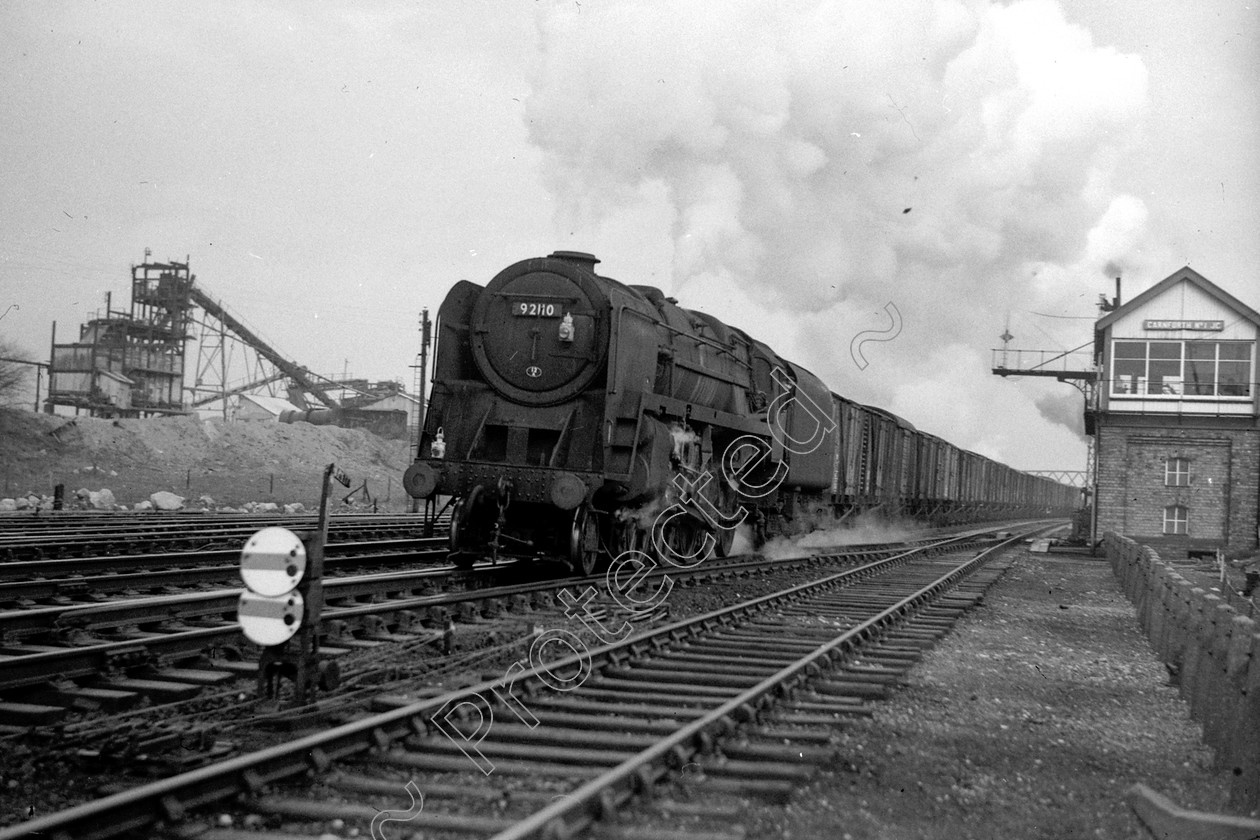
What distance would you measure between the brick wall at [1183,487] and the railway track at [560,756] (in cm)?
2129

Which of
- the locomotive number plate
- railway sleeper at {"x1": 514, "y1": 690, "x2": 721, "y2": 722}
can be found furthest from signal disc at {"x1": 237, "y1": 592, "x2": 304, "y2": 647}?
the locomotive number plate

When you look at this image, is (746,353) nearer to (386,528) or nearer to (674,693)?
(386,528)

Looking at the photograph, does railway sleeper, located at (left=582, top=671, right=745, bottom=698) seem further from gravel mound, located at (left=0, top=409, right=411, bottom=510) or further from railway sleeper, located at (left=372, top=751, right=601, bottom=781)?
gravel mound, located at (left=0, top=409, right=411, bottom=510)

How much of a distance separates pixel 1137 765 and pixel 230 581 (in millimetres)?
8175

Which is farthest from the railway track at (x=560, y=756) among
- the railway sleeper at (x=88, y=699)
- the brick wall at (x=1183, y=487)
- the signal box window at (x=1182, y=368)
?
the signal box window at (x=1182, y=368)

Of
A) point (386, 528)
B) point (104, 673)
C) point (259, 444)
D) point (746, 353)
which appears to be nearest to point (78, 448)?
point (259, 444)

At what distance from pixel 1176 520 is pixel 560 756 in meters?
25.3

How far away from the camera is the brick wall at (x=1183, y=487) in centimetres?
2616

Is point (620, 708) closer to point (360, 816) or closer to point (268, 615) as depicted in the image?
point (268, 615)

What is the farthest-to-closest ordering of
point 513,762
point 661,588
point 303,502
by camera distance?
point 303,502 → point 661,588 → point 513,762

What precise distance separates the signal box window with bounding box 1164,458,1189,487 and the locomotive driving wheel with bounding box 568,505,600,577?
2002 centimetres

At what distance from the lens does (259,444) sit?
39906mm

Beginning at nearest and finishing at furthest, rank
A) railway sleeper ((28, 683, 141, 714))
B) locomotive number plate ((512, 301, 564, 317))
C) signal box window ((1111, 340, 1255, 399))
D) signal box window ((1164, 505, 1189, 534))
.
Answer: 1. railway sleeper ((28, 683, 141, 714))
2. locomotive number plate ((512, 301, 564, 317))
3. signal box window ((1164, 505, 1189, 534))
4. signal box window ((1111, 340, 1255, 399))

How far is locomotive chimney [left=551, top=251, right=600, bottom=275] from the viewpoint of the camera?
12.0 meters
